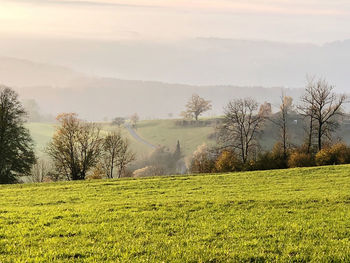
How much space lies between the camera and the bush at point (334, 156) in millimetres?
49031

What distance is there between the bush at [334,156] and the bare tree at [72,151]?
41747 mm

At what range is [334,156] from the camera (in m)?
49.7

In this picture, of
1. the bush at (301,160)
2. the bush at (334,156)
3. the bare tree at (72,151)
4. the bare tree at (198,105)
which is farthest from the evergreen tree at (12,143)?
the bare tree at (198,105)

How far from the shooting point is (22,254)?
10.9 metres

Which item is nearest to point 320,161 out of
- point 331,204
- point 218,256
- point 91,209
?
point 331,204

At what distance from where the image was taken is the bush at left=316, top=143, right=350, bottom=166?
49031mm

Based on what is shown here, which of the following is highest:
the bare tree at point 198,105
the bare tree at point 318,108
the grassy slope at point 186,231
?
the bare tree at point 198,105

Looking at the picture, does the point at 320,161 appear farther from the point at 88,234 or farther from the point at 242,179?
the point at 88,234

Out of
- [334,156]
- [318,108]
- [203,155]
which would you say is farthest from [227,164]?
[318,108]

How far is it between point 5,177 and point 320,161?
50.0m

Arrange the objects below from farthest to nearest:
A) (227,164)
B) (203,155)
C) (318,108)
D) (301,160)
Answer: (203,155) < (318,108) < (227,164) < (301,160)

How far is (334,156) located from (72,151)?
47.0m

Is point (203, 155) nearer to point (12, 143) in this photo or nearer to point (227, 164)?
point (227, 164)

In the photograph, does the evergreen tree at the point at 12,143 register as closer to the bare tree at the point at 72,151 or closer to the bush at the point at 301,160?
the bare tree at the point at 72,151
